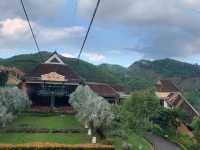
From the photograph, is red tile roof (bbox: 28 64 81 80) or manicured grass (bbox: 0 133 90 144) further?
red tile roof (bbox: 28 64 81 80)

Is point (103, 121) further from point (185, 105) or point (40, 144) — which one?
point (185, 105)

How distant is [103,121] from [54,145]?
547 cm

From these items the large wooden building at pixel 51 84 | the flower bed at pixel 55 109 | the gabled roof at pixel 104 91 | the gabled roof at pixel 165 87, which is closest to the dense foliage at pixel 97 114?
the flower bed at pixel 55 109

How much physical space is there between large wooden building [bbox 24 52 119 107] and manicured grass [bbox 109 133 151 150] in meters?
15.7

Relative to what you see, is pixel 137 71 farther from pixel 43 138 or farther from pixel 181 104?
pixel 43 138

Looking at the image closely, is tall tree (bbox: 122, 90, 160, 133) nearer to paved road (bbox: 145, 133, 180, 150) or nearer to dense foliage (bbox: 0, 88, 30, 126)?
paved road (bbox: 145, 133, 180, 150)

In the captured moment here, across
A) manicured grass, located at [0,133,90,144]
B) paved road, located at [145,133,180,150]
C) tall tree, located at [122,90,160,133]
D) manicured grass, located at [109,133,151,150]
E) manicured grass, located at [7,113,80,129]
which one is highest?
tall tree, located at [122,90,160,133]

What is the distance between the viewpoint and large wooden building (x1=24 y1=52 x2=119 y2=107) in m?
50.5

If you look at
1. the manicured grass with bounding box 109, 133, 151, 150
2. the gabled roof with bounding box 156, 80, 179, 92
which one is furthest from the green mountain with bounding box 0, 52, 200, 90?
the manicured grass with bounding box 109, 133, 151, 150

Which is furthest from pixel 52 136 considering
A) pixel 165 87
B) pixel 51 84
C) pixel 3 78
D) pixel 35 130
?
pixel 165 87

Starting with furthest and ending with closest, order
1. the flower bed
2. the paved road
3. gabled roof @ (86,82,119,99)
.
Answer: gabled roof @ (86,82,119,99), the flower bed, the paved road

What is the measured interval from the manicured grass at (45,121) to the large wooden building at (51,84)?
16.2ft

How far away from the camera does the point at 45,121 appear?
41.1 metres

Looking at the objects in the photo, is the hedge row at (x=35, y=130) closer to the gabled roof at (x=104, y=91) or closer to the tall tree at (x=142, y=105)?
the tall tree at (x=142, y=105)
